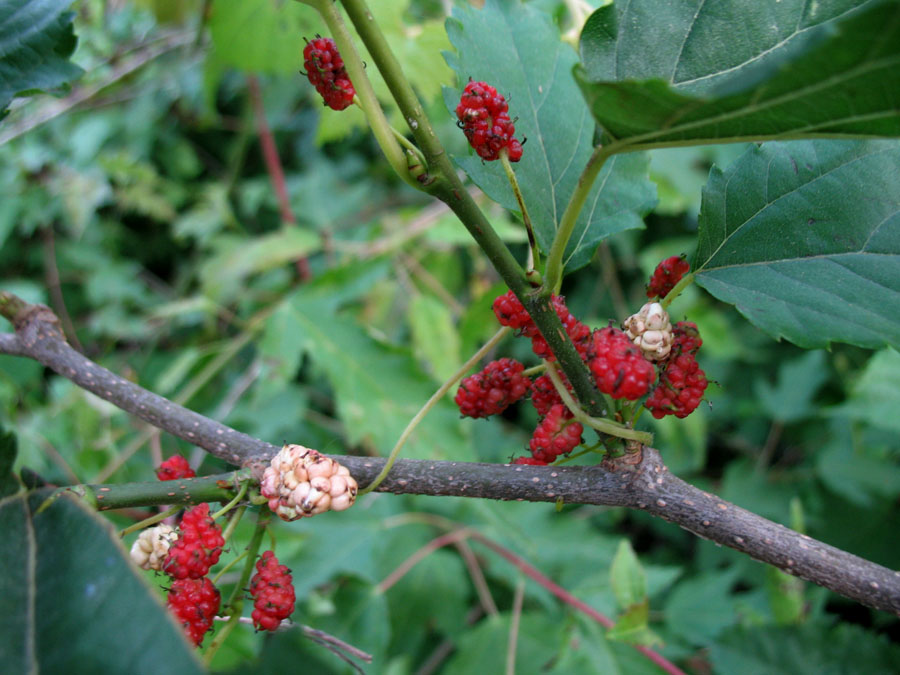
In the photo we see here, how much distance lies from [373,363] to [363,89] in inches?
51.5

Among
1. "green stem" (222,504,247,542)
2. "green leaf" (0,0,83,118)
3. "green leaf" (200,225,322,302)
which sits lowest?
"green leaf" (200,225,322,302)

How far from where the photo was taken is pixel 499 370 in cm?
84

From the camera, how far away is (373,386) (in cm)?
190

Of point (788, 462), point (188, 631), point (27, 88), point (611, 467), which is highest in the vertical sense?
point (27, 88)

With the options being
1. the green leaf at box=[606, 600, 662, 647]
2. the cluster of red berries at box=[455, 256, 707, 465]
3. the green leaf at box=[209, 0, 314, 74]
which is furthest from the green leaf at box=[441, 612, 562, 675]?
the green leaf at box=[209, 0, 314, 74]

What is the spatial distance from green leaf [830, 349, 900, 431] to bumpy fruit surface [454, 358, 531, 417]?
144 cm

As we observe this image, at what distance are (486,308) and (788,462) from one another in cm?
149

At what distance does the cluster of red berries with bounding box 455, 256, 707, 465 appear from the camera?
2.47ft

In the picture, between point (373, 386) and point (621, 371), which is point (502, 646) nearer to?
point (373, 386)

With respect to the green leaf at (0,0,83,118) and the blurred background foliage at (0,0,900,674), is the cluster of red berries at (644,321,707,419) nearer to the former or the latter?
the blurred background foliage at (0,0,900,674)

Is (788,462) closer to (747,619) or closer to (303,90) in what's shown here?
(747,619)

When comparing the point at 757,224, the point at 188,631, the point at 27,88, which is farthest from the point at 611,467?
the point at 27,88

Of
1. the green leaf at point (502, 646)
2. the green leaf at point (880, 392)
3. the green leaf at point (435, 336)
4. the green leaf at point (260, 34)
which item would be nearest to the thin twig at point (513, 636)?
the green leaf at point (502, 646)

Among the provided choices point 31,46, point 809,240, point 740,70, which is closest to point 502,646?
point 809,240
